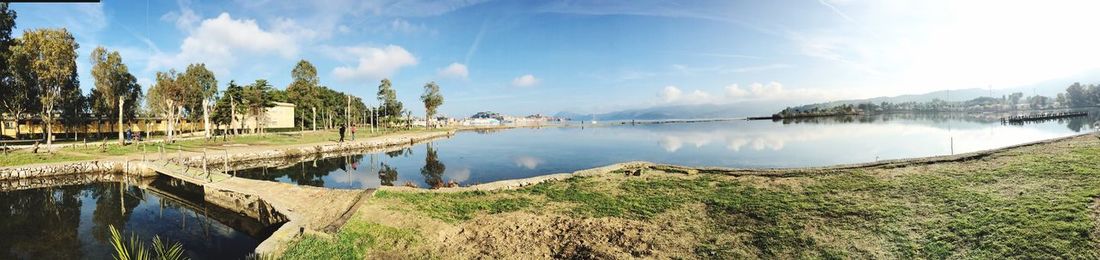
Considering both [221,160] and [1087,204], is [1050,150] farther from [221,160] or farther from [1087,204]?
[221,160]

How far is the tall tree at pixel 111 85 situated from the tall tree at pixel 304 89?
817 inches

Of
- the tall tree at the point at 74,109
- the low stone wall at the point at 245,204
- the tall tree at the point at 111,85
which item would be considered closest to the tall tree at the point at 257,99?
the tall tree at the point at 111,85

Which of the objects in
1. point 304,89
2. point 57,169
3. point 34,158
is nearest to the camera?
point 57,169

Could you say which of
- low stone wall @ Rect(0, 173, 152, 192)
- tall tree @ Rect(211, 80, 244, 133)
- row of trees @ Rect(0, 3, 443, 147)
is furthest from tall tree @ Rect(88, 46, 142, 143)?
low stone wall @ Rect(0, 173, 152, 192)

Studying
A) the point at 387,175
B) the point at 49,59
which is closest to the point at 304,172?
the point at 387,175

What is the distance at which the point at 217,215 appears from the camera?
16312mm

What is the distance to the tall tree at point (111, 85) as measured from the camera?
4828cm

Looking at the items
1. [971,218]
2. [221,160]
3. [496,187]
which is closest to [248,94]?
[221,160]

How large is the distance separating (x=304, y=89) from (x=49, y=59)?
40085 millimetres

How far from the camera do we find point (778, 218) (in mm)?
10320

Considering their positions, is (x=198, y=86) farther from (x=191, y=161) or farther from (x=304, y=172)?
(x=304, y=172)

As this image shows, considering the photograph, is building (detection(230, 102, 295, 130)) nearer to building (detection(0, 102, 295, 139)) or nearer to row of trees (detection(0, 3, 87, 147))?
building (detection(0, 102, 295, 139))

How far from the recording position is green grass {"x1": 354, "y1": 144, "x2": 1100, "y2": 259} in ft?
25.9

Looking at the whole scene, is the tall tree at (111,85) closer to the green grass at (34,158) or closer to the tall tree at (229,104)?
the tall tree at (229,104)
